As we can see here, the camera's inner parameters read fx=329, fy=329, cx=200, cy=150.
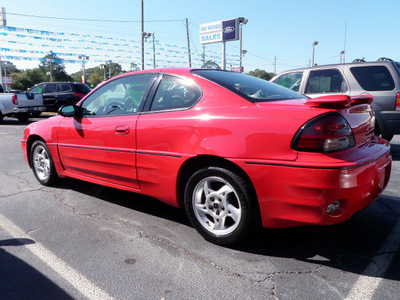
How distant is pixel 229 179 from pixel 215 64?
37717mm

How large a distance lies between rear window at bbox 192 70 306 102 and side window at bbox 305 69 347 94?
3462 millimetres

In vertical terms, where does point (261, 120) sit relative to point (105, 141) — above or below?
above

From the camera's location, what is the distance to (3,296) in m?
2.01

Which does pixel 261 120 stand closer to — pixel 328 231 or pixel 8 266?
pixel 328 231

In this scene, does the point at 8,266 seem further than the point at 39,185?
No

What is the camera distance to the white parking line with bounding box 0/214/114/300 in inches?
80.5

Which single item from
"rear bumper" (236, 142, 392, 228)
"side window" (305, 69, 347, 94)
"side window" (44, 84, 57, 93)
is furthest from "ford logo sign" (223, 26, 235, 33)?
"rear bumper" (236, 142, 392, 228)

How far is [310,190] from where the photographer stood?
7.13ft

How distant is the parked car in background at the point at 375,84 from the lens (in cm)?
579

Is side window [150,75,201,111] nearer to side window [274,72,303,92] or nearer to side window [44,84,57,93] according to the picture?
side window [274,72,303,92]

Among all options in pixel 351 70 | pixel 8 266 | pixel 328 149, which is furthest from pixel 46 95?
pixel 328 149

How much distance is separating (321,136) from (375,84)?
4.59m

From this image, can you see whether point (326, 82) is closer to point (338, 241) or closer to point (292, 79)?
point (292, 79)

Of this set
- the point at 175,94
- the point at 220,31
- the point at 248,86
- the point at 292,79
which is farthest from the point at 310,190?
the point at 220,31
